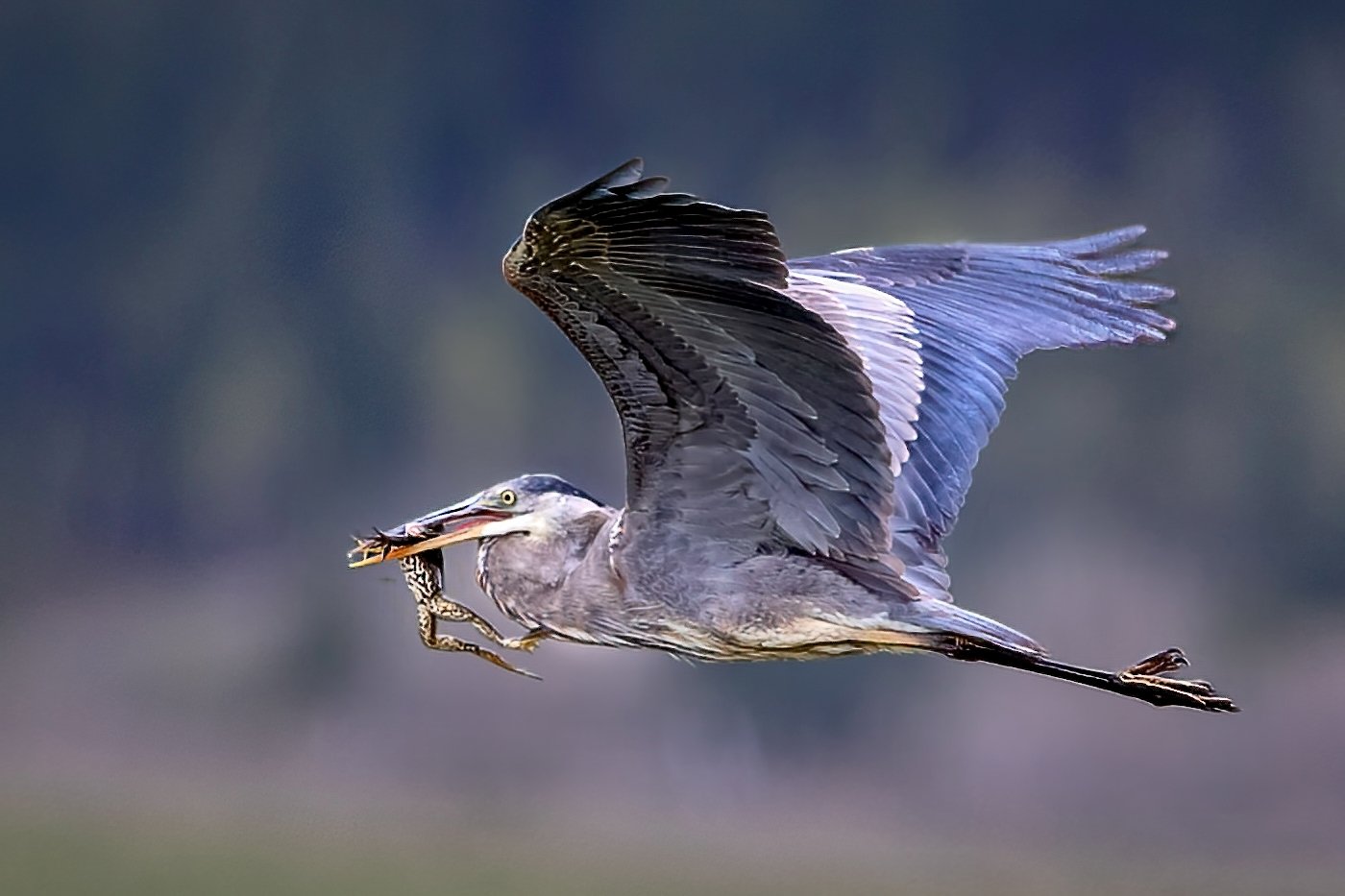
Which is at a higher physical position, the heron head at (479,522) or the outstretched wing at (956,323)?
the outstretched wing at (956,323)

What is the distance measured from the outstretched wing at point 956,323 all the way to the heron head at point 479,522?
66cm

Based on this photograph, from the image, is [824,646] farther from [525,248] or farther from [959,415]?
[525,248]

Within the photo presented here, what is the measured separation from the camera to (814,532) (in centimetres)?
345

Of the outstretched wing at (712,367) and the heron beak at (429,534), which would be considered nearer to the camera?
the outstretched wing at (712,367)

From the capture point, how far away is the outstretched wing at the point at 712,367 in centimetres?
295

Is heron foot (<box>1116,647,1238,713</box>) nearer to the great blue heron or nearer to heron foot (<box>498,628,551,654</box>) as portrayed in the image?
the great blue heron

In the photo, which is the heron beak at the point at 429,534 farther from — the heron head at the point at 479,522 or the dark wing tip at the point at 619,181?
the dark wing tip at the point at 619,181

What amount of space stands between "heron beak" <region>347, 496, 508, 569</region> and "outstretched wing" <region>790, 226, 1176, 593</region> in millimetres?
768

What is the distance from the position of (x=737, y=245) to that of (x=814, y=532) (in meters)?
0.70

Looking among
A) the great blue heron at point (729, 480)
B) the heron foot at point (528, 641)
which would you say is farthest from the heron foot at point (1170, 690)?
the heron foot at point (528, 641)

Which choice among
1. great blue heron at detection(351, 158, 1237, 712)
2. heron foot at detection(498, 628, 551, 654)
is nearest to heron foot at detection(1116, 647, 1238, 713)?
great blue heron at detection(351, 158, 1237, 712)

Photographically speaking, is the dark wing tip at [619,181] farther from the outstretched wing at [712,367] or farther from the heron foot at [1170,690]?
the heron foot at [1170,690]

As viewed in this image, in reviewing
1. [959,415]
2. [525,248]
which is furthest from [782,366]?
[959,415]

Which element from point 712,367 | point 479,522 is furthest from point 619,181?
point 479,522
